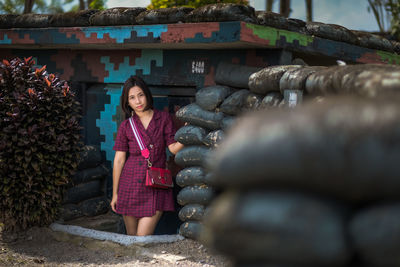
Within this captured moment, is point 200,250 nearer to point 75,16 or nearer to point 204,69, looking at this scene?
point 204,69

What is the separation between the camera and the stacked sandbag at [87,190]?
5.39 metres

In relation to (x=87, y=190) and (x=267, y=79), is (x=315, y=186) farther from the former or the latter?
(x=87, y=190)

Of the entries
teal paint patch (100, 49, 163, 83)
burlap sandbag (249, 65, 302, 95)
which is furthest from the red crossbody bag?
burlap sandbag (249, 65, 302, 95)

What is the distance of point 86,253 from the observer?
15.1 feet

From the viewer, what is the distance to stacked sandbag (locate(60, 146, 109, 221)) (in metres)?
5.39

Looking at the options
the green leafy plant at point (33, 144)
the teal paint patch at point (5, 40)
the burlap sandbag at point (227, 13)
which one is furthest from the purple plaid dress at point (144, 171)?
the teal paint patch at point (5, 40)

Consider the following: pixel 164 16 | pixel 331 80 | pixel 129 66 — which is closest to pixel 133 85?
pixel 164 16

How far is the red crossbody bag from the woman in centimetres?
4

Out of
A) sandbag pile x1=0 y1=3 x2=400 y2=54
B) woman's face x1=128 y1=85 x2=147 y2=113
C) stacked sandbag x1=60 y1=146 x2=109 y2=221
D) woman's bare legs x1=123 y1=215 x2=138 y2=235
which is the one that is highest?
sandbag pile x1=0 y1=3 x2=400 y2=54

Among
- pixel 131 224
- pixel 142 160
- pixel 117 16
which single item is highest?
pixel 117 16

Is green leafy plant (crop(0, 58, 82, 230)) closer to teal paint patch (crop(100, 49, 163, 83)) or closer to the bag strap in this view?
the bag strap

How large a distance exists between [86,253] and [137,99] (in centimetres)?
147

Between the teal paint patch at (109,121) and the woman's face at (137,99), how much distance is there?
0.89 metres

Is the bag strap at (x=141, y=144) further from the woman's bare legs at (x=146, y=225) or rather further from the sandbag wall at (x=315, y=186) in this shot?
the sandbag wall at (x=315, y=186)
